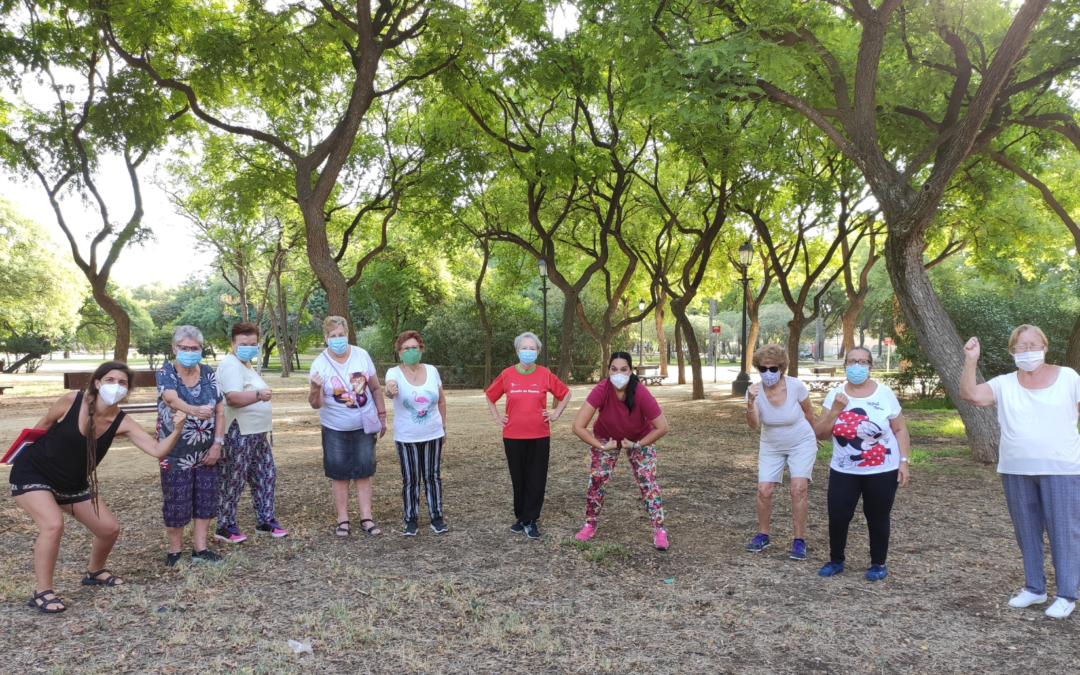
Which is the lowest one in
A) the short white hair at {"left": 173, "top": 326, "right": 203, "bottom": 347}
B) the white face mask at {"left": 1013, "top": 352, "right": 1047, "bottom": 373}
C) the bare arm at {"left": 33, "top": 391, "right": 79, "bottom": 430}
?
the bare arm at {"left": 33, "top": 391, "right": 79, "bottom": 430}

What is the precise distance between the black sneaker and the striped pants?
4.74 feet

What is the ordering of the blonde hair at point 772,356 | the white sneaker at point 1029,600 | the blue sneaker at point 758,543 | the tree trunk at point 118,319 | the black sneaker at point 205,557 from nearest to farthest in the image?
the white sneaker at point 1029,600, the blonde hair at point 772,356, the black sneaker at point 205,557, the blue sneaker at point 758,543, the tree trunk at point 118,319

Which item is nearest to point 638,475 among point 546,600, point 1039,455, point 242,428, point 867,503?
point 546,600

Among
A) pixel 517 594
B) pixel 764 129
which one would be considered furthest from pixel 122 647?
pixel 764 129

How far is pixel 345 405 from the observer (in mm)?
5508

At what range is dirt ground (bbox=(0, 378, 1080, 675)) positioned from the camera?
357cm

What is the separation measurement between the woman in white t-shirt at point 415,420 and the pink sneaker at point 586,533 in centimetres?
125

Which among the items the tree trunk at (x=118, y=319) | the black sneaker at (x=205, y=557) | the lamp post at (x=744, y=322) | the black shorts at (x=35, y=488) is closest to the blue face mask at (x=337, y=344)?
the black sneaker at (x=205, y=557)

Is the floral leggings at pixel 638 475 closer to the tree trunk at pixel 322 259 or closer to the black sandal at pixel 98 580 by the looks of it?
the black sandal at pixel 98 580

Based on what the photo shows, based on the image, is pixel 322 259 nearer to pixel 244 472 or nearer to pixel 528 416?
pixel 244 472

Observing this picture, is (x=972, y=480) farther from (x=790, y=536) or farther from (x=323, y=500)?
(x=323, y=500)

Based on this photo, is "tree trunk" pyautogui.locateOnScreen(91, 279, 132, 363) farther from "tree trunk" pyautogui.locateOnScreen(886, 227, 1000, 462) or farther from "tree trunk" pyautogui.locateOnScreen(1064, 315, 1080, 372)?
"tree trunk" pyautogui.locateOnScreen(1064, 315, 1080, 372)

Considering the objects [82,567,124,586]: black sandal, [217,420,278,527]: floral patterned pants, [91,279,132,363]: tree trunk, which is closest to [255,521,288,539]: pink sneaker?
[217,420,278,527]: floral patterned pants

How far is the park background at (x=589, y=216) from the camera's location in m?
4.05
